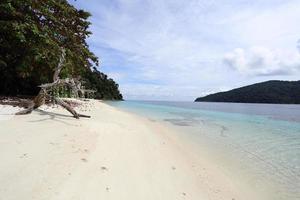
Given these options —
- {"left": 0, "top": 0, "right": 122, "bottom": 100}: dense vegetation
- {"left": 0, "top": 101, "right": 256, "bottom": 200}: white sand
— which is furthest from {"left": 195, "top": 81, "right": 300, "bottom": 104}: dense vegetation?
{"left": 0, "top": 101, "right": 256, "bottom": 200}: white sand

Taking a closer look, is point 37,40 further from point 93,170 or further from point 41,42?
point 93,170

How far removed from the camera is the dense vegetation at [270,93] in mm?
119831

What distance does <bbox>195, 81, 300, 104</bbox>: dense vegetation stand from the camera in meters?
120

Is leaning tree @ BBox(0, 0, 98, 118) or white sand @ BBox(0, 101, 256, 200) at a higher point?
leaning tree @ BBox(0, 0, 98, 118)

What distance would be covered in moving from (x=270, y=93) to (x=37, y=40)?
406 ft

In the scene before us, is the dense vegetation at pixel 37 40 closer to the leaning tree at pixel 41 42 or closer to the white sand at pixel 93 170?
the leaning tree at pixel 41 42

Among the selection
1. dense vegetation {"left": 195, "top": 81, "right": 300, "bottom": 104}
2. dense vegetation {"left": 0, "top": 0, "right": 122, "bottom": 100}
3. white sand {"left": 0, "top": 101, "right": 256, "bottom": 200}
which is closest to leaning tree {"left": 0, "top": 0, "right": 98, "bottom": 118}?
dense vegetation {"left": 0, "top": 0, "right": 122, "bottom": 100}

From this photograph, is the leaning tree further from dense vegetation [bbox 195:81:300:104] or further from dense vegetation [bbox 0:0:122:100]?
dense vegetation [bbox 195:81:300:104]

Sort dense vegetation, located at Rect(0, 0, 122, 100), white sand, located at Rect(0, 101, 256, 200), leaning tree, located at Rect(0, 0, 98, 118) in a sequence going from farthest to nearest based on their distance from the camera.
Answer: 1. dense vegetation, located at Rect(0, 0, 122, 100)
2. leaning tree, located at Rect(0, 0, 98, 118)
3. white sand, located at Rect(0, 101, 256, 200)

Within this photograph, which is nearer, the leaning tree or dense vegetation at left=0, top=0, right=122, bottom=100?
the leaning tree

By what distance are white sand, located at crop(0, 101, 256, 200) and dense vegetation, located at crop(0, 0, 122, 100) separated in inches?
294

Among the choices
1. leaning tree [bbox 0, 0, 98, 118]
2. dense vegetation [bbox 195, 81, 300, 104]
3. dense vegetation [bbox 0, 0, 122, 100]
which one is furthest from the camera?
dense vegetation [bbox 195, 81, 300, 104]

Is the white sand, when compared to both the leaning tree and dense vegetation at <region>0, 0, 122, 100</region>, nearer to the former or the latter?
the leaning tree

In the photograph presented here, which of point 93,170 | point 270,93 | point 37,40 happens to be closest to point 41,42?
point 37,40
